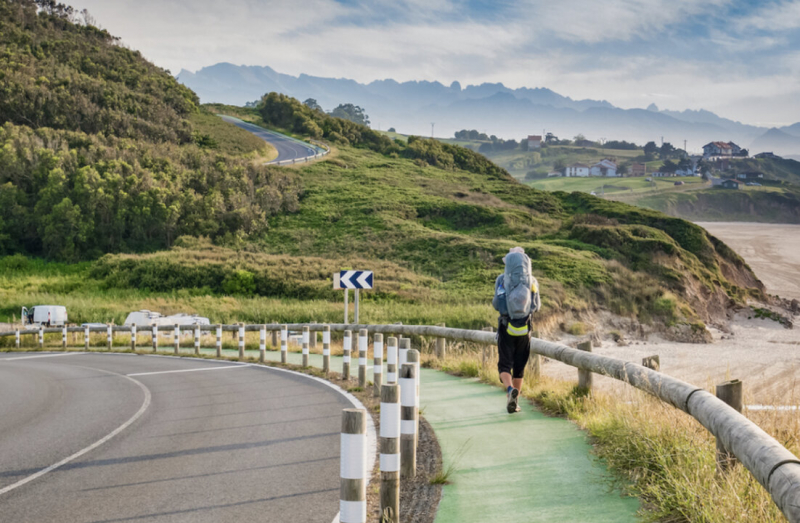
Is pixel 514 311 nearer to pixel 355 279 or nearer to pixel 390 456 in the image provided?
pixel 390 456

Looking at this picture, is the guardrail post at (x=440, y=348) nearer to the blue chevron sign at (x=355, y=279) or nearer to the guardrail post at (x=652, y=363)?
the blue chevron sign at (x=355, y=279)

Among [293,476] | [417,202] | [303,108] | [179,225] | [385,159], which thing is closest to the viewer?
[293,476]

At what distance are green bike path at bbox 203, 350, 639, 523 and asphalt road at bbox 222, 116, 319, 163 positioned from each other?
74.6 m

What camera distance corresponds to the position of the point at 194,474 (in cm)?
725

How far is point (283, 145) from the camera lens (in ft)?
310

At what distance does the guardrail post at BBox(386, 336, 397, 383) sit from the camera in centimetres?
933

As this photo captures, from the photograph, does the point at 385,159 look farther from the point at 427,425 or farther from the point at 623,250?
the point at 427,425

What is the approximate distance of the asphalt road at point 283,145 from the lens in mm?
85975

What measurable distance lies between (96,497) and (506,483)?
11.6 ft

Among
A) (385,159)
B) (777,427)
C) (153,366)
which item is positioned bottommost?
(153,366)

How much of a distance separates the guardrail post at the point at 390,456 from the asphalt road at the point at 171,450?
824 millimetres

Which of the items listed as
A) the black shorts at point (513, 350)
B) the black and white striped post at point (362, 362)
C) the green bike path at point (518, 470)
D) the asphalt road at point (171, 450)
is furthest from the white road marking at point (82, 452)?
the black shorts at point (513, 350)

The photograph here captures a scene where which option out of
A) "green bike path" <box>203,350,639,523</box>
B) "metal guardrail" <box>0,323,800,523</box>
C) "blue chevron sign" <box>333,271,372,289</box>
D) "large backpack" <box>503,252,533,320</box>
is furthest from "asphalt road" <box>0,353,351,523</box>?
"blue chevron sign" <box>333,271,372,289</box>

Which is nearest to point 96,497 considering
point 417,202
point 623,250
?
point 623,250
